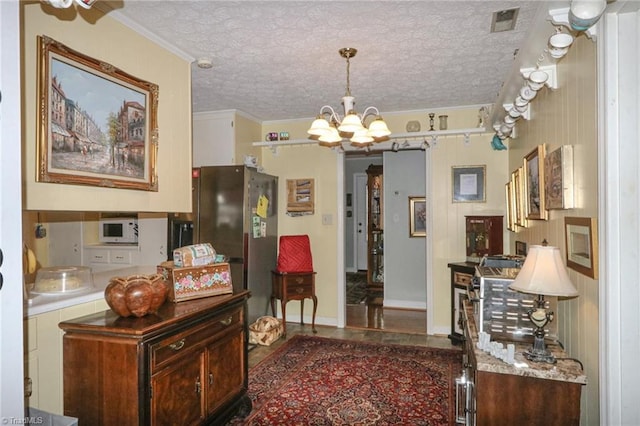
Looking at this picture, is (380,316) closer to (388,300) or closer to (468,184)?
(388,300)

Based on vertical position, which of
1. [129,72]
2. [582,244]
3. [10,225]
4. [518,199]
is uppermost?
[129,72]

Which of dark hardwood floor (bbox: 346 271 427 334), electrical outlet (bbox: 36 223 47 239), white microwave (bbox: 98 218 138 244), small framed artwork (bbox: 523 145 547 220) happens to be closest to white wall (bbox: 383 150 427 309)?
dark hardwood floor (bbox: 346 271 427 334)

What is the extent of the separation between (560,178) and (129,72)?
2.61 m

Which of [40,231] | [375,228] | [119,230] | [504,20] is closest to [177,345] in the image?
[504,20]

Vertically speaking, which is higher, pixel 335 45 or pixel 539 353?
pixel 335 45

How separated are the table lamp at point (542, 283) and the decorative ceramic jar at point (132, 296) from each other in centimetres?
179

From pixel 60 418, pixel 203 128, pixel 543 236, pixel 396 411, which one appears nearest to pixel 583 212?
pixel 543 236

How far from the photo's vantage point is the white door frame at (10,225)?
1.05 metres

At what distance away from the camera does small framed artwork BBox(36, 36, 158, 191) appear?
1.91 m

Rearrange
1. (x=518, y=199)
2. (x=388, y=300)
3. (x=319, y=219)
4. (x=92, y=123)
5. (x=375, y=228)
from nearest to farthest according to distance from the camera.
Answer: (x=92, y=123)
(x=518, y=199)
(x=319, y=219)
(x=388, y=300)
(x=375, y=228)

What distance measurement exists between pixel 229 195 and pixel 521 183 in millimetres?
2791

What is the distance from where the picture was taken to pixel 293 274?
4.50 m

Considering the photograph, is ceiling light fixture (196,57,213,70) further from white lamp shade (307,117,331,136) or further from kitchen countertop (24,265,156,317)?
kitchen countertop (24,265,156,317)

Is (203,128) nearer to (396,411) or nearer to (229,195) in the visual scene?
(229,195)
